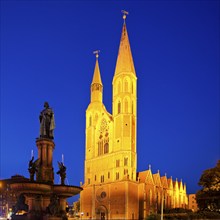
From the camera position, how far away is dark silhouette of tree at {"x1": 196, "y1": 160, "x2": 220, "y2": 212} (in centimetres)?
5019

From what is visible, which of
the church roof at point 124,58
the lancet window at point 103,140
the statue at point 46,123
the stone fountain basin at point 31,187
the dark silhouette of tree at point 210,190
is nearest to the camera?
the stone fountain basin at point 31,187

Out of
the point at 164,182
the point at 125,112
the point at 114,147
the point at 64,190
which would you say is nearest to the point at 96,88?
the point at 125,112

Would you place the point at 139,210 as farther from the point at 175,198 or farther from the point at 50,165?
the point at 50,165

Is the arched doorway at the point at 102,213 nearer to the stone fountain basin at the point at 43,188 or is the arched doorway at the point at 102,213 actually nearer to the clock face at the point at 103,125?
the clock face at the point at 103,125

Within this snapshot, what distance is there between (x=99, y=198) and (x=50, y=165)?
62830 mm

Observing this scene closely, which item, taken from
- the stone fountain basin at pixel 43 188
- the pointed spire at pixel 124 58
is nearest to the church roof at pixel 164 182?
the pointed spire at pixel 124 58

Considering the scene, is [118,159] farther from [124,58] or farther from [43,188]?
[43,188]

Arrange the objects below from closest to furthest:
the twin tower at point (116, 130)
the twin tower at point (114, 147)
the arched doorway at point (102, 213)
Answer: the twin tower at point (114, 147)
the arched doorway at point (102, 213)
the twin tower at point (116, 130)

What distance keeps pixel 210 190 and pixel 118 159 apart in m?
33.1

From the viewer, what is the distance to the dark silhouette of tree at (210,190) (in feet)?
165

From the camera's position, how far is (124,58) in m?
89.6

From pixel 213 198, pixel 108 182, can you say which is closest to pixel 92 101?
pixel 108 182

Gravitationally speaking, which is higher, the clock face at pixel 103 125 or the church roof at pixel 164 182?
the clock face at pixel 103 125

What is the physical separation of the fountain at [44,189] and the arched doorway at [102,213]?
6097 centimetres
